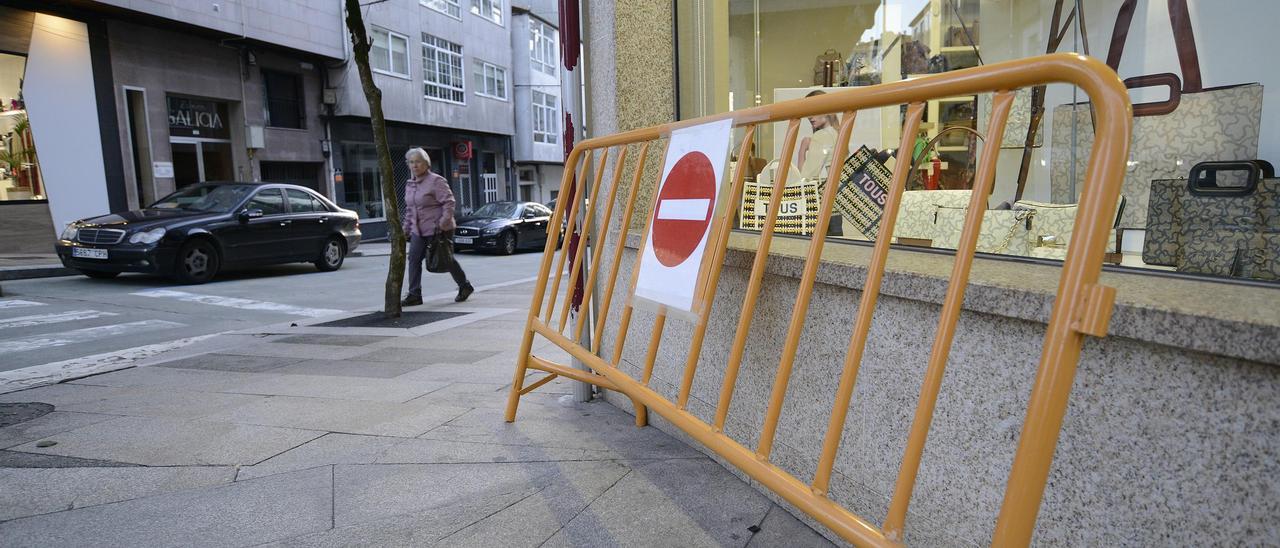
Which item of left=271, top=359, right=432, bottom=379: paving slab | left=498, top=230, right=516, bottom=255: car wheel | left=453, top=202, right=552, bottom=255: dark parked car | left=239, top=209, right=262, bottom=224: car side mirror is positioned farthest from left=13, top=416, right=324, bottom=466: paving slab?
left=498, top=230, right=516, bottom=255: car wheel

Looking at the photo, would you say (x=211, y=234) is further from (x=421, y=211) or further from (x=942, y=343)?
(x=942, y=343)

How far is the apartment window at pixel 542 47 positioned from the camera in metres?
34.1

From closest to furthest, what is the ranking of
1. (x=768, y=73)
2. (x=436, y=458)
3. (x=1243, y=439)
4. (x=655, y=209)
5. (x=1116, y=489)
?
1. (x=1243, y=439)
2. (x=1116, y=489)
3. (x=655, y=209)
4. (x=436, y=458)
5. (x=768, y=73)

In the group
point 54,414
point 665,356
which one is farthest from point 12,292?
point 665,356

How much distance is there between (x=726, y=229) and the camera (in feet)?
7.52

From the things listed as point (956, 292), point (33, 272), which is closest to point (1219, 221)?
point (956, 292)

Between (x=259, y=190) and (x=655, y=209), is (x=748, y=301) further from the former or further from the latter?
(x=259, y=190)

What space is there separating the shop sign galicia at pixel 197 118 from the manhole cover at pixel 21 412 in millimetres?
16213

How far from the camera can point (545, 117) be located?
3538 centimetres

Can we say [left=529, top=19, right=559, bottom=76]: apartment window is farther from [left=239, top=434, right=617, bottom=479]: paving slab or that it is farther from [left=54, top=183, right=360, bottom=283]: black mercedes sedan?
[left=239, top=434, right=617, bottom=479]: paving slab

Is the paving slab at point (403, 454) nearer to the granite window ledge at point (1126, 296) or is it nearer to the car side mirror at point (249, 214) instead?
the granite window ledge at point (1126, 296)

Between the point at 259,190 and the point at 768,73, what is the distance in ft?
36.1

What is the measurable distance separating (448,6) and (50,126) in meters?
14.9

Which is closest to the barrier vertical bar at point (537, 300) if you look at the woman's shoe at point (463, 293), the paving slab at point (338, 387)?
the paving slab at point (338, 387)
